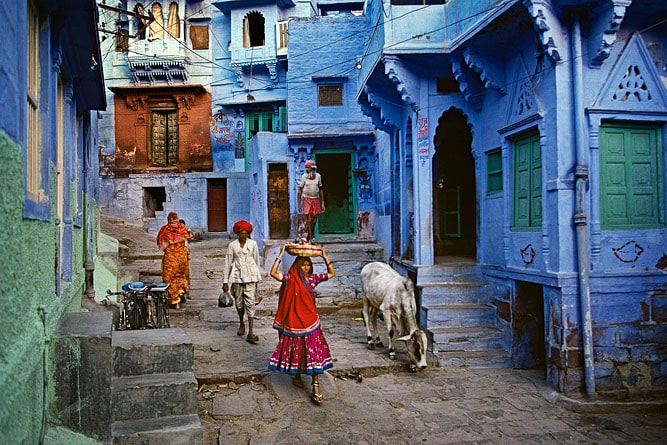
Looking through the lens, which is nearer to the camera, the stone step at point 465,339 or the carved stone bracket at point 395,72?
the stone step at point 465,339

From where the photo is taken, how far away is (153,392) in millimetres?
4883

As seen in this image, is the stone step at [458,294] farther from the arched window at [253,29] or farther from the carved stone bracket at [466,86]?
the arched window at [253,29]

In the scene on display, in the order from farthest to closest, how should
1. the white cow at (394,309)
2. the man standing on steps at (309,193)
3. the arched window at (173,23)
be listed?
the arched window at (173,23), the man standing on steps at (309,193), the white cow at (394,309)

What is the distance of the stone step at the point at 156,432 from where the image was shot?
4543mm

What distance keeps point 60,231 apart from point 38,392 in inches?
102

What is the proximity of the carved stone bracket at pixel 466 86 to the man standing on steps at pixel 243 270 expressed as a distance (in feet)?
13.3

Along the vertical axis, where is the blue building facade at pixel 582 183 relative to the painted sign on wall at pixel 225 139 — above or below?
below

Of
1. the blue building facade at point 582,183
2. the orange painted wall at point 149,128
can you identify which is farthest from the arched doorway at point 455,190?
the orange painted wall at point 149,128

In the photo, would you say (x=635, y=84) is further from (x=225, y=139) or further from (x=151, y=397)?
(x=225, y=139)

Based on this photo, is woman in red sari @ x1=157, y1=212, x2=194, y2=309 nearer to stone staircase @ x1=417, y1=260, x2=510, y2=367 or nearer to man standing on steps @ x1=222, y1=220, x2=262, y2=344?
man standing on steps @ x1=222, y1=220, x2=262, y2=344

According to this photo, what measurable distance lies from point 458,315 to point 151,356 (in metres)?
4.74

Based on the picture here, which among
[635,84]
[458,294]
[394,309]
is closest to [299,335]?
[394,309]

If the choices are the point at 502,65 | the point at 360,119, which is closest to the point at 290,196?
the point at 360,119

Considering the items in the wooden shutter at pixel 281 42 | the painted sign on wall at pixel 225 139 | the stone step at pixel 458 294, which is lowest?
the stone step at pixel 458 294
